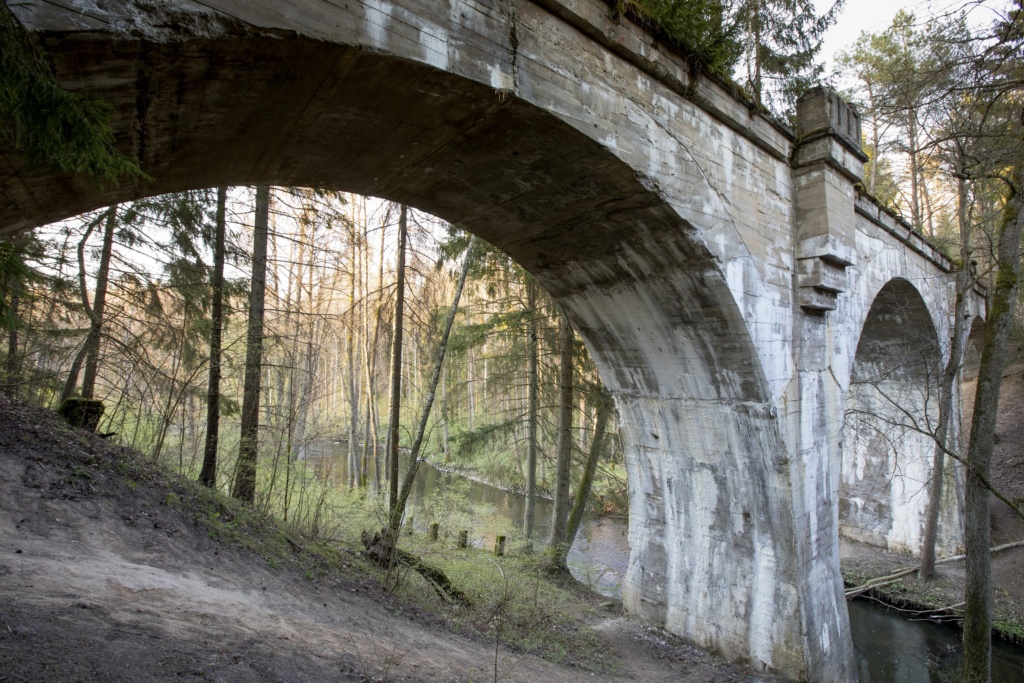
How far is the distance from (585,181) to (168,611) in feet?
13.0

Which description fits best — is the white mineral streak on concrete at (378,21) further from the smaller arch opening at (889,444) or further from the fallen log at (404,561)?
the smaller arch opening at (889,444)

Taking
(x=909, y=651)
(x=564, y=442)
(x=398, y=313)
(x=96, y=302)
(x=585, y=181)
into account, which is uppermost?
(x=585, y=181)

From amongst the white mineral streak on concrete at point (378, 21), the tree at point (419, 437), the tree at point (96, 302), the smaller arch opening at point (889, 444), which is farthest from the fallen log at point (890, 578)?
the tree at point (96, 302)

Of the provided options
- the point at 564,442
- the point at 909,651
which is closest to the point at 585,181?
the point at 564,442

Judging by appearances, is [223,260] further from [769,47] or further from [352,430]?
[769,47]

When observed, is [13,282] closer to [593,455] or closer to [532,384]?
[532,384]

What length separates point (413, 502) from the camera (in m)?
13.7

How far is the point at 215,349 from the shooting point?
6.43 metres

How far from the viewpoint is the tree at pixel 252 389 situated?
6.36m

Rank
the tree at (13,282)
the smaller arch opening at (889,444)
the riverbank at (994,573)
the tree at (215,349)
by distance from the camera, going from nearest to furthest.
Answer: the tree at (13,282)
the tree at (215,349)
the riverbank at (994,573)
the smaller arch opening at (889,444)

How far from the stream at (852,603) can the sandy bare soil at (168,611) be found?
170 inches

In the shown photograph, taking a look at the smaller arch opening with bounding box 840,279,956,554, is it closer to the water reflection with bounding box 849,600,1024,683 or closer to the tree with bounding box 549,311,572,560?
the water reflection with bounding box 849,600,1024,683

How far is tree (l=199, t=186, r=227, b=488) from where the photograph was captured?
6328mm

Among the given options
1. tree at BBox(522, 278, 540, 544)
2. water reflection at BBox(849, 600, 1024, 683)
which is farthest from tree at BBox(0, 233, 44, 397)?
water reflection at BBox(849, 600, 1024, 683)
